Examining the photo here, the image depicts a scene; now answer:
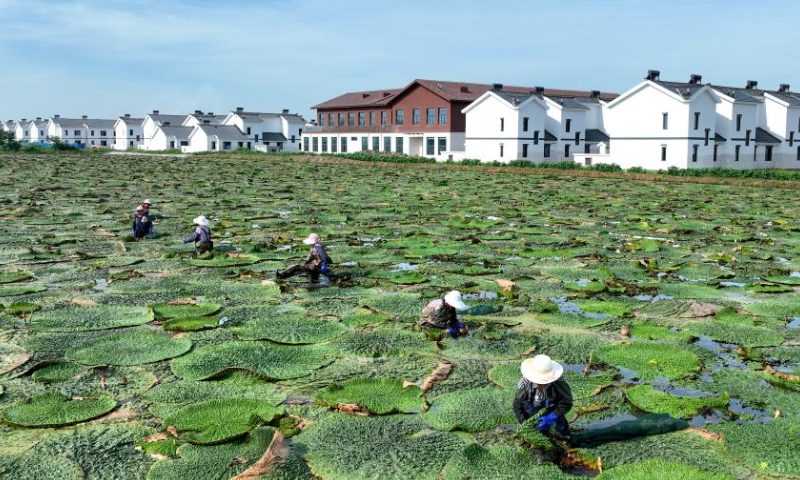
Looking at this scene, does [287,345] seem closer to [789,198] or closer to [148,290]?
[148,290]

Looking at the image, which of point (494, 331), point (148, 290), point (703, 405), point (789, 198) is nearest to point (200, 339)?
point (148, 290)

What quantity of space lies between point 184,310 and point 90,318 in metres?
0.97

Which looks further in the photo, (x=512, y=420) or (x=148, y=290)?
(x=148, y=290)

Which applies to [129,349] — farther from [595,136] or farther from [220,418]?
[595,136]

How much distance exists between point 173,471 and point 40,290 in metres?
5.52

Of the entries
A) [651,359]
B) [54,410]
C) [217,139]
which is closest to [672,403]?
[651,359]

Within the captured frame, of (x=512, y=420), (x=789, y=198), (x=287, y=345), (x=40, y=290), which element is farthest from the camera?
(x=789, y=198)

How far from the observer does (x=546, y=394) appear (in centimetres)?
489

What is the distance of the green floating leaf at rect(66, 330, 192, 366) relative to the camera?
6.48m

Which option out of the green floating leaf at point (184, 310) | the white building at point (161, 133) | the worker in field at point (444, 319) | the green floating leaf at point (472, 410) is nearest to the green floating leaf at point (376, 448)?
the green floating leaf at point (472, 410)

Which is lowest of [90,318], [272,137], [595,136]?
[90,318]

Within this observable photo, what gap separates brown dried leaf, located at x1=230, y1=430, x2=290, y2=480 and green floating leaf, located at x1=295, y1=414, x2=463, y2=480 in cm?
16

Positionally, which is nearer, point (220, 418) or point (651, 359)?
point (220, 418)

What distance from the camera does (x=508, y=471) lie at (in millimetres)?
4578
